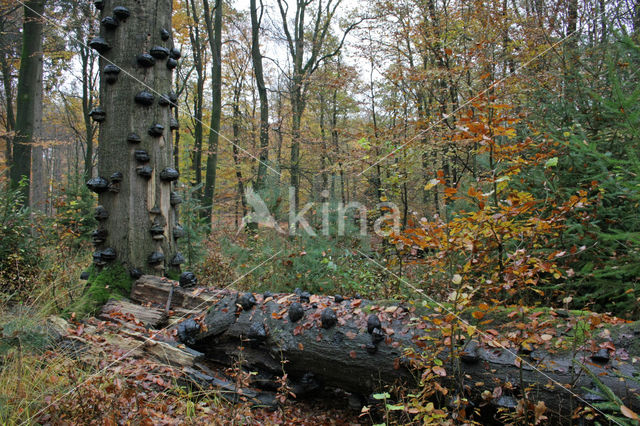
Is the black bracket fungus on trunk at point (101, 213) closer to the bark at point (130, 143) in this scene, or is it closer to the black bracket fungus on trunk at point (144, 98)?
the bark at point (130, 143)

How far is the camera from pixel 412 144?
8359mm

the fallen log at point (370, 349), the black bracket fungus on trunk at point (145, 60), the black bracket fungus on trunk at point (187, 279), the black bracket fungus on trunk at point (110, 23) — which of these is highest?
the black bracket fungus on trunk at point (110, 23)

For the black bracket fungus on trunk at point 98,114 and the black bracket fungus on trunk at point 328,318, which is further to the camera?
the black bracket fungus on trunk at point 98,114

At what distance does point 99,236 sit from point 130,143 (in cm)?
123

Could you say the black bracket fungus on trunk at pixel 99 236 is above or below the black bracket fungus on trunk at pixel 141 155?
below

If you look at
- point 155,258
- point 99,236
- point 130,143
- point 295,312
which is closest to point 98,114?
point 130,143

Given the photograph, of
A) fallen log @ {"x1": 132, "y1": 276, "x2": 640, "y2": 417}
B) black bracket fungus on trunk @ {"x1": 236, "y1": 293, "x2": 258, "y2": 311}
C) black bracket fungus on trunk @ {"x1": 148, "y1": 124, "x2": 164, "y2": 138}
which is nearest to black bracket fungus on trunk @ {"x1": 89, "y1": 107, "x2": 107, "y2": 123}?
black bracket fungus on trunk @ {"x1": 148, "y1": 124, "x2": 164, "y2": 138}

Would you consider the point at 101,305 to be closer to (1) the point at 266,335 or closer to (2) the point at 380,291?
(1) the point at 266,335

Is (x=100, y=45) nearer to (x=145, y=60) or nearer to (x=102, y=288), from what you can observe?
(x=145, y=60)

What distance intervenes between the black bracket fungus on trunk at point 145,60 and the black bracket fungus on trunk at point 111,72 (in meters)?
0.29

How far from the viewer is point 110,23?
4441 millimetres

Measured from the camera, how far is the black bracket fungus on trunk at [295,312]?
3328 millimetres

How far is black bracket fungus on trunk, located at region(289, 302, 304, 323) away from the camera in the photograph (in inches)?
131

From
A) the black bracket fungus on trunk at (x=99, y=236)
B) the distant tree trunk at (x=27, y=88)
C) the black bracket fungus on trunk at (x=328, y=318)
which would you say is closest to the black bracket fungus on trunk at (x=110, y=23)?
the black bracket fungus on trunk at (x=99, y=236)
